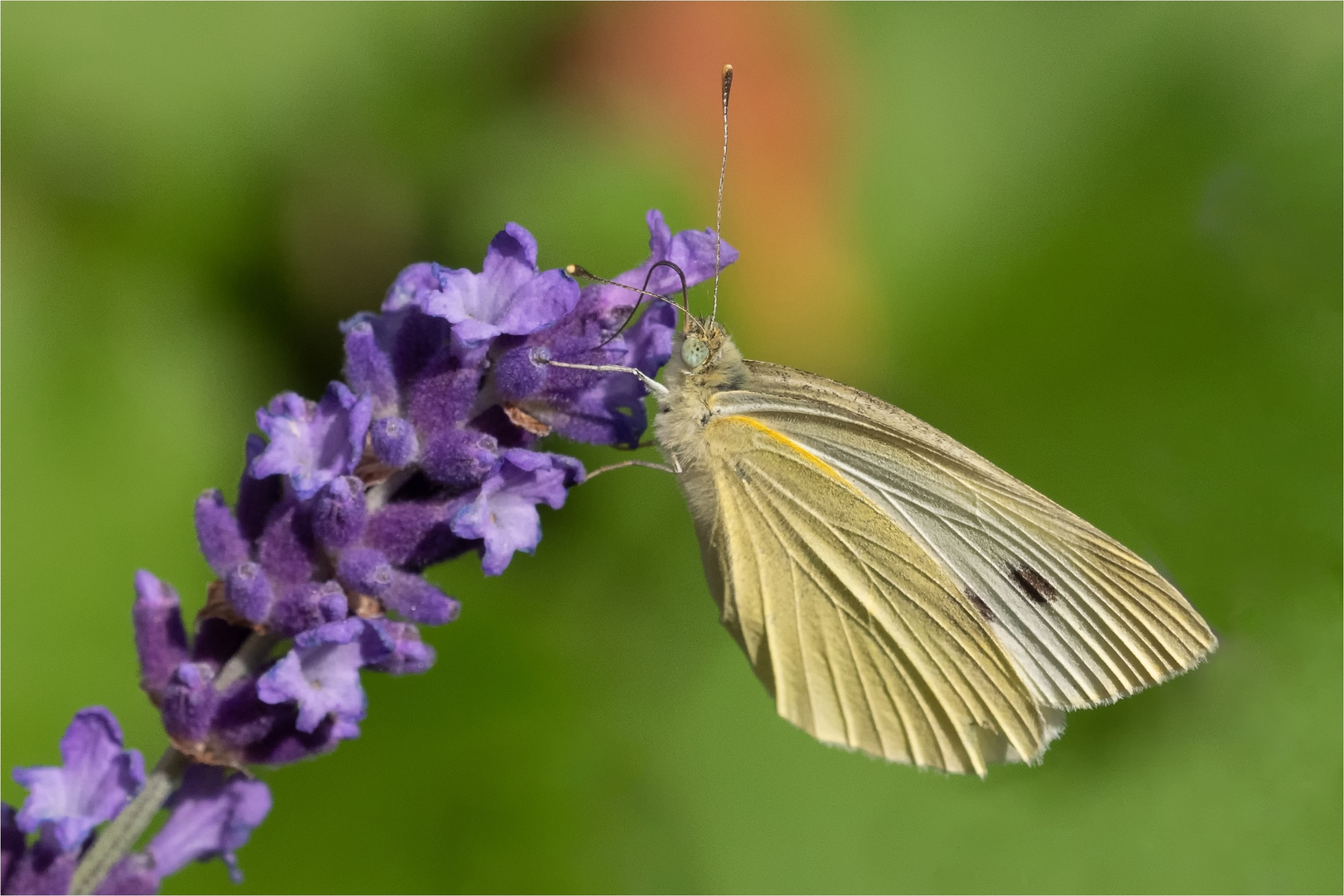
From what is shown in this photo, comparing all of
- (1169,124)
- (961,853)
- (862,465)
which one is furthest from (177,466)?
(1169,124)

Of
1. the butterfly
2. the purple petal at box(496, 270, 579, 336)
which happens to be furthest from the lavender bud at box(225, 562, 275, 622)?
the butterfly

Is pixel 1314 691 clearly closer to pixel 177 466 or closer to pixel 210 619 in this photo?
pixel 210 619

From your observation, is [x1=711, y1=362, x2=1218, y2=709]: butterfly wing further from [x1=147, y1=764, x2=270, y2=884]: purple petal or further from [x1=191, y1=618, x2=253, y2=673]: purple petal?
[x1=147, y1=764, x2=270, y2=884]: purple petal

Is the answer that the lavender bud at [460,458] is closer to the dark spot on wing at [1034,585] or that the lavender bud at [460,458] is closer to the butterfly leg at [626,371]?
the butterfly leg at [626,371]

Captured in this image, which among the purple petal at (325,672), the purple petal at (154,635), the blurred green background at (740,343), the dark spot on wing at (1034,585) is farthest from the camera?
the blurred green background at (740,343)

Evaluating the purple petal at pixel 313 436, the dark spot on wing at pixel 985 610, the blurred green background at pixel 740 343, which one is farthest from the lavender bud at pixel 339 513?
the blurred green background at pixel 740 343

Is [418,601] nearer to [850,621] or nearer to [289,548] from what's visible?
[289,548]
